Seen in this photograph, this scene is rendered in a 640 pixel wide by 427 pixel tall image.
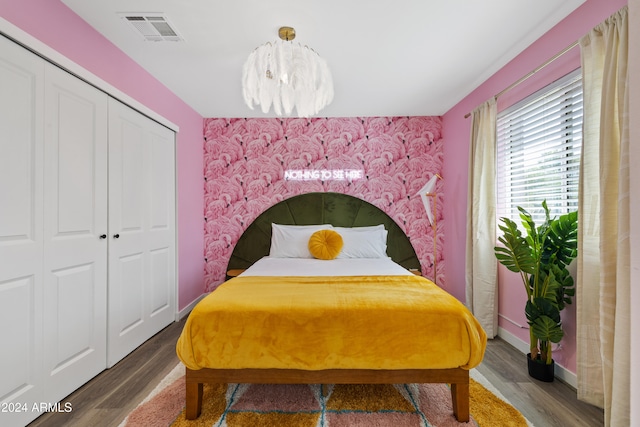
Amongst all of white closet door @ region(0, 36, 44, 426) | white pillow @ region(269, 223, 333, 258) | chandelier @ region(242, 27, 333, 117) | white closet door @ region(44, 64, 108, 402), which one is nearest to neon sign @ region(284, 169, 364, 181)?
white pillow @ region(269, 223, 333, 258)

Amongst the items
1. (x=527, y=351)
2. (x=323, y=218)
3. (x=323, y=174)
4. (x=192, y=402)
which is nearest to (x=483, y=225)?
(x=527, y=351)

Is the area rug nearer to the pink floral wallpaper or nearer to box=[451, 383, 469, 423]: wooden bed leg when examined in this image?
box=[451, 383, 469, 423]: wooden bed leg

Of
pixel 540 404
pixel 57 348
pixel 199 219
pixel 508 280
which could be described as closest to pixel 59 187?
pixel 57 348

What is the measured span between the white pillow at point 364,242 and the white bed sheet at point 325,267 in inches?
5.3

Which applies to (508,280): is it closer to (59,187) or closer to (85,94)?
(59,187)

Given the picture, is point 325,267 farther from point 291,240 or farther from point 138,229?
point 138,229

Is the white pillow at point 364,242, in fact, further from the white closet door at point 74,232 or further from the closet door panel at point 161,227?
the white closet door at point 74,232

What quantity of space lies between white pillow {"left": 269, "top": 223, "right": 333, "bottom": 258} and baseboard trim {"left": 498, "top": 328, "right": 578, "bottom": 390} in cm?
200

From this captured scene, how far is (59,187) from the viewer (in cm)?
175

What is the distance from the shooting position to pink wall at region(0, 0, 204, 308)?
1.65 metres

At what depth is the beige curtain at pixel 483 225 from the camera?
259cm

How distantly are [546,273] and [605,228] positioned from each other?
0.52 meters

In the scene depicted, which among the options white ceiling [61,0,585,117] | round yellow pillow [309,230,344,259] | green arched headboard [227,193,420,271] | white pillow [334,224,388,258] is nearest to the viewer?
white ceiling [61,0,585,117]

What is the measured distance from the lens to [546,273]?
194 centimetres
